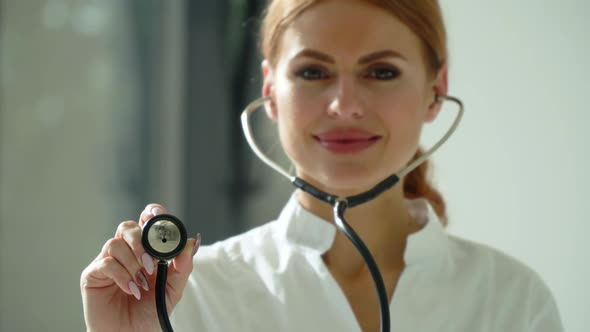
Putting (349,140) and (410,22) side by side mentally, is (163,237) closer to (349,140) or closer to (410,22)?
(349,140)

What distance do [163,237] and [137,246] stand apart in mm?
37

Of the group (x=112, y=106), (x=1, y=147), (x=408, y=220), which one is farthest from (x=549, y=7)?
(x=1, y=147)

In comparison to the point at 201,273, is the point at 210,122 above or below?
Result: above

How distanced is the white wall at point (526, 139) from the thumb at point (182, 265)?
85cm

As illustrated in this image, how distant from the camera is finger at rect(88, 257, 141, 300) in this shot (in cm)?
94

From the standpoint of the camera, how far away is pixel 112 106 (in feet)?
6.83

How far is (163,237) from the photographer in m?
0.94

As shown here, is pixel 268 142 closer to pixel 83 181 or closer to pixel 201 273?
pixel 83 181

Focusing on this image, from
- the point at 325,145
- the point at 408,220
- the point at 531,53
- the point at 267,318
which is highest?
the point at 531,53

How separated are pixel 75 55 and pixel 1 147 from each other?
1.06ft

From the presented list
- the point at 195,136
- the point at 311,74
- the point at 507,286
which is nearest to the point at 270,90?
the point at 311,74

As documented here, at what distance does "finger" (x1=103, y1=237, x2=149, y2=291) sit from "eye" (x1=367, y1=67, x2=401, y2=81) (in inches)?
19.4

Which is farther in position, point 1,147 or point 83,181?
point 83,181

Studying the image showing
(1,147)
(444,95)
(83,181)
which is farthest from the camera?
(83,181)
